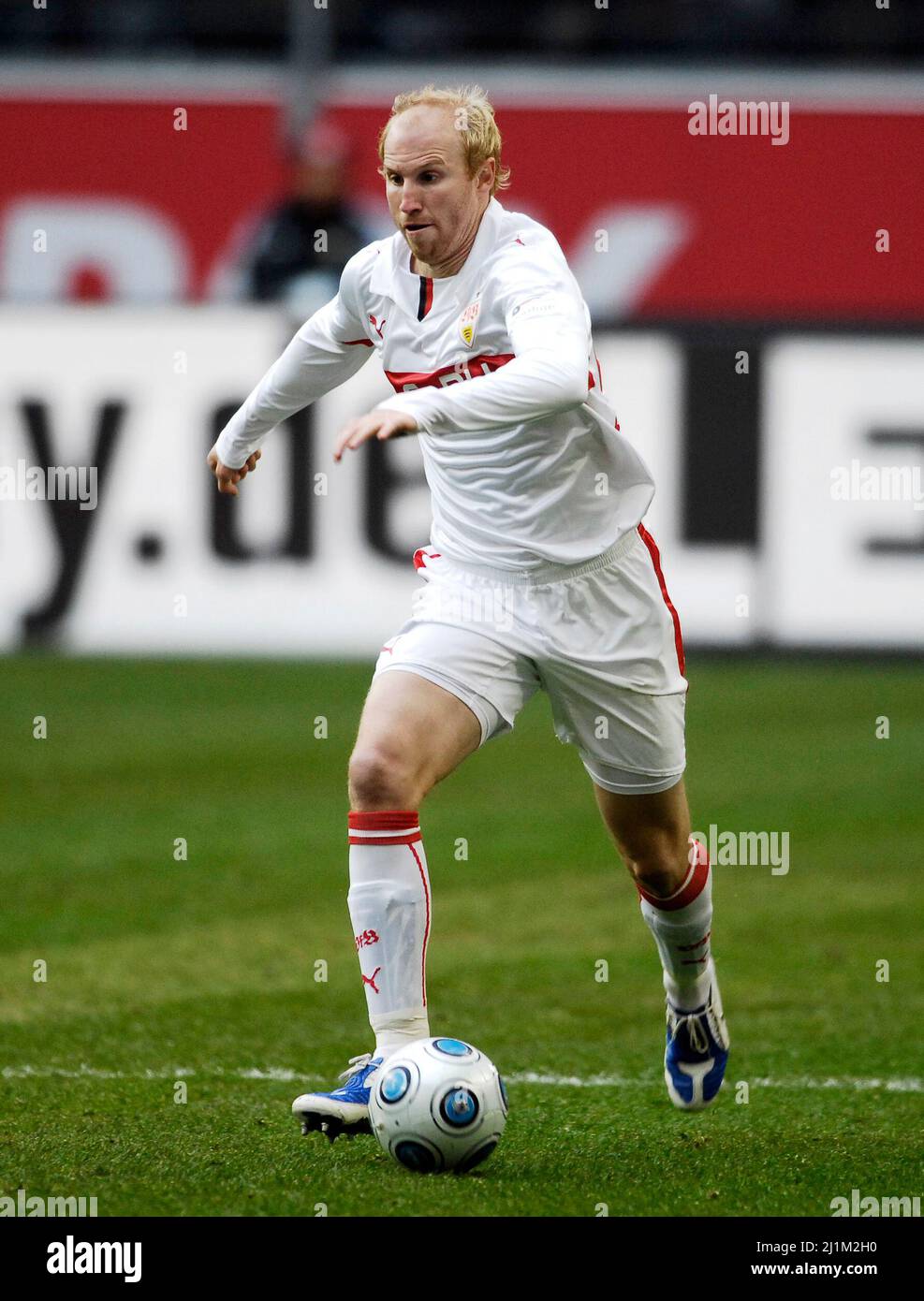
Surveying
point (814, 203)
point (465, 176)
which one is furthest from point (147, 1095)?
point (814, 203)

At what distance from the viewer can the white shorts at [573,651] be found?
172 inches

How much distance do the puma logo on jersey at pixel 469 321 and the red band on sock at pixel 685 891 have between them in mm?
1369

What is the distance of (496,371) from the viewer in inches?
160

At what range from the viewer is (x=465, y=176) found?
429cm

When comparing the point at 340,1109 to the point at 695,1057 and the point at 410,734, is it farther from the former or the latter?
the point at 695,1057

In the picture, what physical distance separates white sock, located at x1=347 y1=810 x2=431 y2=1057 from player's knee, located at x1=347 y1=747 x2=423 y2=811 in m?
0.04

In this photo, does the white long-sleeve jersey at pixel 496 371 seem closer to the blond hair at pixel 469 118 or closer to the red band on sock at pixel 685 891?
the blond hair at pixel 469 118

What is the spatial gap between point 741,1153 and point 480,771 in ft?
19.5

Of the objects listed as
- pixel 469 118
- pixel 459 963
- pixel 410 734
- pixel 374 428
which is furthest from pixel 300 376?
pixel 459 963

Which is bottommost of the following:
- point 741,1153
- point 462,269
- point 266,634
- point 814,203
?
point 741,1153

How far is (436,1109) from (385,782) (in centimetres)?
64

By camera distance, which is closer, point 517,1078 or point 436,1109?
point 436,1109
